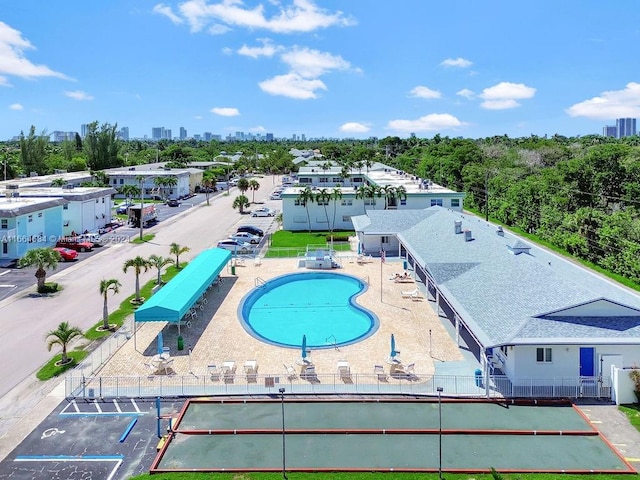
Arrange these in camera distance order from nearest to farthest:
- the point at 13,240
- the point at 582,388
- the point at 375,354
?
the point at 582,388 < the point at 375,354 < the point at 13,240

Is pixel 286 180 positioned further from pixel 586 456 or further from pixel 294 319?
pixel 586 456

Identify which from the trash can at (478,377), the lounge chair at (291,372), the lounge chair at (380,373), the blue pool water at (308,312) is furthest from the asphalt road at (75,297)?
the trash can at (478,377)

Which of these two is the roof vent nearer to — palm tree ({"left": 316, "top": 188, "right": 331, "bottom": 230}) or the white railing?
the white railing

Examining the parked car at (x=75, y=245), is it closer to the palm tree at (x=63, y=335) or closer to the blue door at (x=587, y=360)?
the palm tree at (x=63, y=335)

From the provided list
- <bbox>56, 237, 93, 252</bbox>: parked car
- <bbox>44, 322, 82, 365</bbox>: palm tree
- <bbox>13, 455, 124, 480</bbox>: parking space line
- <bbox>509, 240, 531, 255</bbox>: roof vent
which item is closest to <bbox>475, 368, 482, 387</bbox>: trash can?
<bbox>509, 240, 531, 255</bbox>: roof vent

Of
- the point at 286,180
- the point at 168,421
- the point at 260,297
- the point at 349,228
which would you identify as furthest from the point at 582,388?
the point at 286,180

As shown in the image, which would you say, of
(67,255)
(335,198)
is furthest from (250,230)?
(67,255)

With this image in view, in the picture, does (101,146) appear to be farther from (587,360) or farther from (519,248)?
(587,360)
